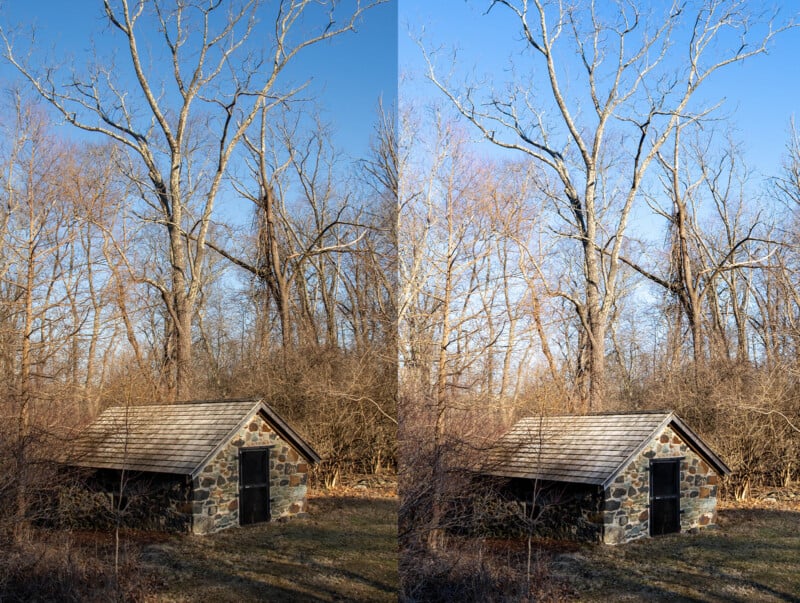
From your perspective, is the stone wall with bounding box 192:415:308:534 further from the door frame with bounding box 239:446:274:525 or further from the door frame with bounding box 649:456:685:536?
the door frame with bounding box 649:456:685:536

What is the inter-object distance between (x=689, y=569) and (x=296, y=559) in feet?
11.1

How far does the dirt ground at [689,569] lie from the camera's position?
186 inches

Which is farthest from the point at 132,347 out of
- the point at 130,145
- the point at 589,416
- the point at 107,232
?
the point at 589,416

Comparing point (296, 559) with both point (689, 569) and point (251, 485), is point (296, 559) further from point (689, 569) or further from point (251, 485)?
point (689, 569)

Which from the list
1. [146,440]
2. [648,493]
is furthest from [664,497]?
[146,440]

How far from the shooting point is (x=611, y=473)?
6125mm

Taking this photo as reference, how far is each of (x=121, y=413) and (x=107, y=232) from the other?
2.13 feet

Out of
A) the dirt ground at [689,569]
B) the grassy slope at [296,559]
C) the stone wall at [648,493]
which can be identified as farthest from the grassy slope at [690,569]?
the grassy slope at [296,559]

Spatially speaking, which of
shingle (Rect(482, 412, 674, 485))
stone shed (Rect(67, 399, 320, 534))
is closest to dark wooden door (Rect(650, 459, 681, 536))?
shingle (Rect(482, 412, 674, 485))

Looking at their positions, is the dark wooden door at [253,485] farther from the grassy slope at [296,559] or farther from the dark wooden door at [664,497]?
the dark wooden door at [664,497]

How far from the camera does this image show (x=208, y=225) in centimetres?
304

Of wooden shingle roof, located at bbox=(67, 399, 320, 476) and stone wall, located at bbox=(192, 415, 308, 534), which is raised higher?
wooden shingle roof, located at bbox=(67, 399, 320, 476)

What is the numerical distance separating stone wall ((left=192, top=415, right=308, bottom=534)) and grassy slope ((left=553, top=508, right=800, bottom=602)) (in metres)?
2.05

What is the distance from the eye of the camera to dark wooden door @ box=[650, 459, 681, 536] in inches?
272
